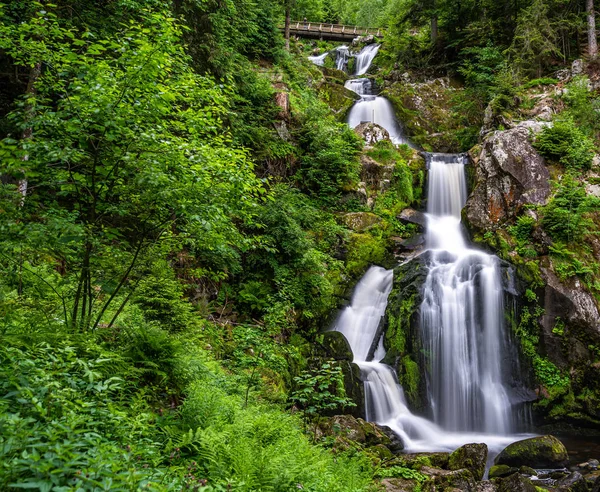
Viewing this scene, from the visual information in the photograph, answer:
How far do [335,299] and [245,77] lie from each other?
922cm

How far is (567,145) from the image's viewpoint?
14953 millimetres

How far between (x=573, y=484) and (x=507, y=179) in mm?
10944

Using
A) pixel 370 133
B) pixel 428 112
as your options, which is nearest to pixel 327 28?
pixel 428 112

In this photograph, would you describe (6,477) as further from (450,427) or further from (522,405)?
(522,405)

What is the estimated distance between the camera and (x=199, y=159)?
13.0ft

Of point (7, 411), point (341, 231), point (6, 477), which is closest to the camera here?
point (6, 477)

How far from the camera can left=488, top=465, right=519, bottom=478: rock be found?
831 centimetres

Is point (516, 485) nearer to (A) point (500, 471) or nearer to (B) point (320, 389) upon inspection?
(A) point (500, 471)

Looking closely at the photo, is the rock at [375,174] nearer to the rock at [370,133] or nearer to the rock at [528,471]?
the rock at [370,133]

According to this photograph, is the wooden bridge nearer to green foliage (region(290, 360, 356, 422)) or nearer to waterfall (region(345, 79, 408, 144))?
waterfall (region(345, 79, 408, 144))

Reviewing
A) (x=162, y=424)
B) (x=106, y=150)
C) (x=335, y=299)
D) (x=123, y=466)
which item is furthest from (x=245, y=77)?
(x=123, y=466)

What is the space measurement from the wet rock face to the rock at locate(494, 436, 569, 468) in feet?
27.5

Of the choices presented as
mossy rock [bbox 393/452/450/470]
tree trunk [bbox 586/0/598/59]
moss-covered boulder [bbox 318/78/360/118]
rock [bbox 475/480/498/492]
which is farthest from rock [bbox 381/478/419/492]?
tree trunk [bbox 586/0/598/59]

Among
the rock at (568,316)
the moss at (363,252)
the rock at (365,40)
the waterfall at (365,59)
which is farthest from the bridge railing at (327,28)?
the rock at (568,316)
